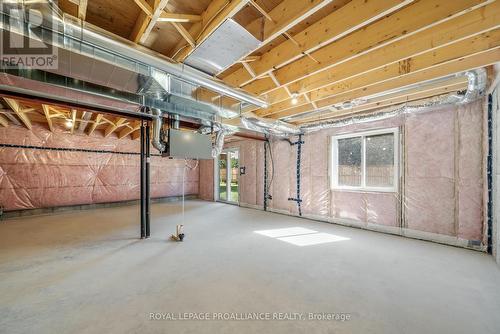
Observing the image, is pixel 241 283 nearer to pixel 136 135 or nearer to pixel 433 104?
pixel 433 104

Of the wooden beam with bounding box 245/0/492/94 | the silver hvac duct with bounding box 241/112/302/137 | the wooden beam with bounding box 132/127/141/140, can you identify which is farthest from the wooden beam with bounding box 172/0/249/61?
the wooden beam with bounding box 132/127/141/140

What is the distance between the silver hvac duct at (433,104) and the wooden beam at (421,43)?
860 mm

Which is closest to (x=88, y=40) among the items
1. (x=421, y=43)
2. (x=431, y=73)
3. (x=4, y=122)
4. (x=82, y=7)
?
(x=82, y=7)

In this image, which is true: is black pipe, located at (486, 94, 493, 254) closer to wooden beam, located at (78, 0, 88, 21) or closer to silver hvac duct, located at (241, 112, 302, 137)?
silver hvac duct, located at (241, 112, 302, 137)

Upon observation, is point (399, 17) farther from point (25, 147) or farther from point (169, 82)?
point (25, 147)

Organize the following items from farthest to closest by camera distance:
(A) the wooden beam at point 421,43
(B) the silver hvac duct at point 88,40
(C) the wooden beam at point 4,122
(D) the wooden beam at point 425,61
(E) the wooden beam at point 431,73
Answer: (C) the wooden beam at point 4,122 < (E) the wooden beam at point 431,73 < (D) the wooden beam at point 425,61 < (A) the wooden beam at point 421,43 < (B) the silver hvac duct at point 88,40

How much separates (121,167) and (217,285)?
6166mm

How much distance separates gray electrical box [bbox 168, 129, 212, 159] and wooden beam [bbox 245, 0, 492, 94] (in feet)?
6.47

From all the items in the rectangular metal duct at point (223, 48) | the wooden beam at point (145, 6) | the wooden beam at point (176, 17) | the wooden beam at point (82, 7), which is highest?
the wooden beam at point (176, 17)

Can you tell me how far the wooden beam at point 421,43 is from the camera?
67.2 inches

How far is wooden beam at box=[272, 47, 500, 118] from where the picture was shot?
2.20 m

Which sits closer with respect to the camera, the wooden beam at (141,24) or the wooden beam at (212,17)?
the wooden beam at (212,17)

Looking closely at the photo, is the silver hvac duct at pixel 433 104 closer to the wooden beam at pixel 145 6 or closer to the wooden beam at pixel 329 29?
the wooden beam at pixel 329 29

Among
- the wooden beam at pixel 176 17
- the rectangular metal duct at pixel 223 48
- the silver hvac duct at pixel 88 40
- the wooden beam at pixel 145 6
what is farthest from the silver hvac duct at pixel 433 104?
the wooden beam at pixel 145 6
